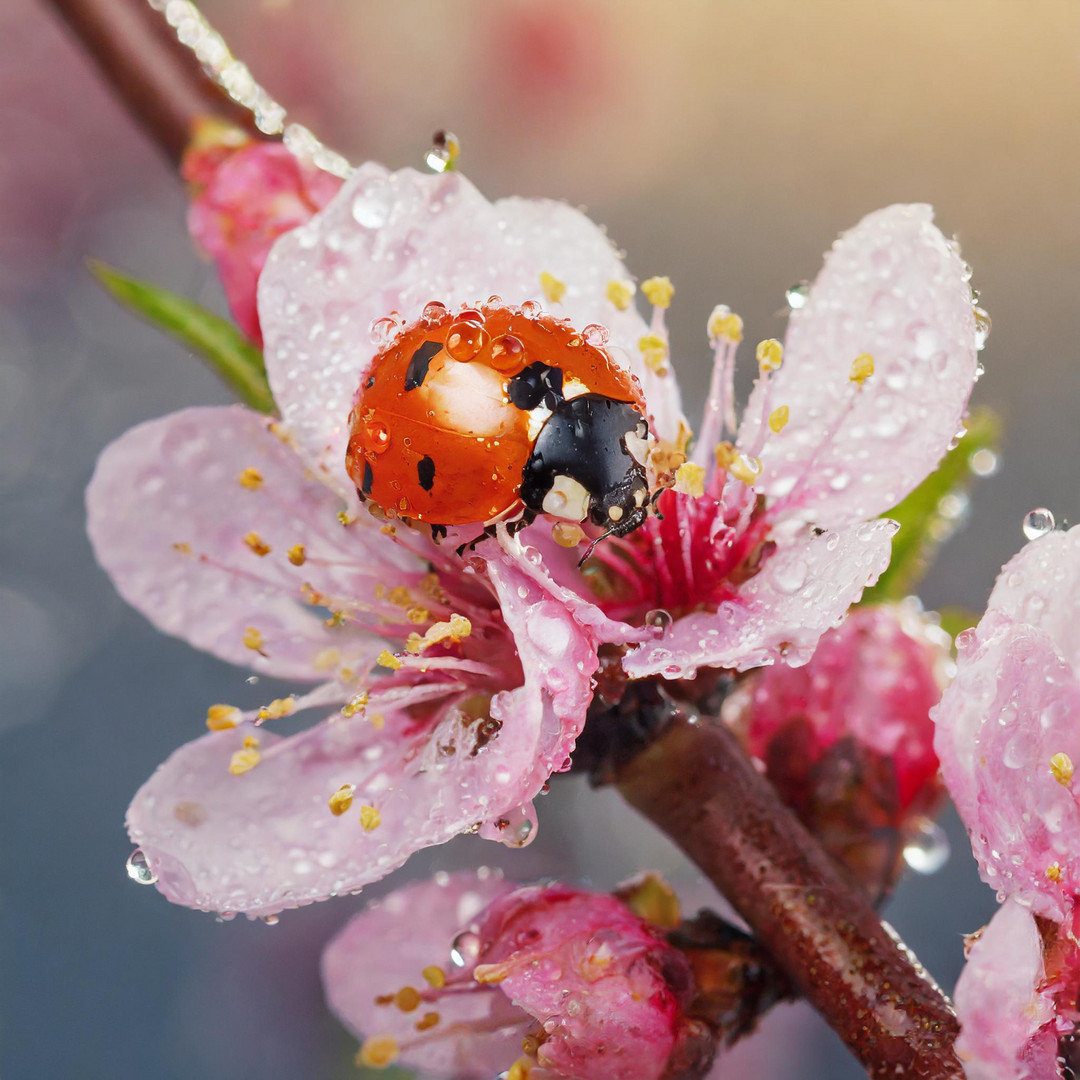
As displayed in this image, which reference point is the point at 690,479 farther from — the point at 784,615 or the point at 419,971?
the point at 419,971

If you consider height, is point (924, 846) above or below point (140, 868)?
below

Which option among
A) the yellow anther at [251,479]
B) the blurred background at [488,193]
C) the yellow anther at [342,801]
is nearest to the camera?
the yellow anther at [342,801]

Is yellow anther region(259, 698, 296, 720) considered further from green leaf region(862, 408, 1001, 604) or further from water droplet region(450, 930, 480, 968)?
green leaf region(862, 408, 1001, 604)

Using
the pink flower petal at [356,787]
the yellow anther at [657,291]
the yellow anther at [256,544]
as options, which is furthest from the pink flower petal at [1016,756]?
the yellow anther at [256,544]

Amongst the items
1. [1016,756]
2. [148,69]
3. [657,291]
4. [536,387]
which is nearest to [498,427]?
[536,387]

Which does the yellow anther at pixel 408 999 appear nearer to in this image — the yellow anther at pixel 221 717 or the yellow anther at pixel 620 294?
the yellow anther at pixel 221 717

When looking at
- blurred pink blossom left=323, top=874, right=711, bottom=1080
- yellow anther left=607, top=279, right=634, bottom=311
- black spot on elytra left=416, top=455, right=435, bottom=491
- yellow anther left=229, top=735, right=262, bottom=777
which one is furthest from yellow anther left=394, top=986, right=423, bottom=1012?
yellow anther left=607, top=279, right=634, bottom=311
